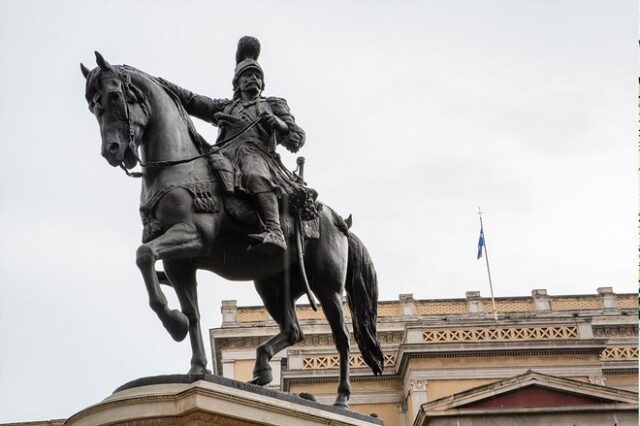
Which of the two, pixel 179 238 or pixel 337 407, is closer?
pixel 179 238

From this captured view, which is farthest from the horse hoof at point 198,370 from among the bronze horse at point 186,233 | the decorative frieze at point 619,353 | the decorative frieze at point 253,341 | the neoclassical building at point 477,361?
the decorative frieze at point 253,341

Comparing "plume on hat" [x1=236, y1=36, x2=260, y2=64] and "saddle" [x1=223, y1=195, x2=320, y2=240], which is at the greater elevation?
"plume on hat" [x1=236, y1=36, x2=260, y2=64]

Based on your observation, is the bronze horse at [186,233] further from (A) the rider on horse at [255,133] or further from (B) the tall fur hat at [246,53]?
(B) the tall fur hat at [246,53]

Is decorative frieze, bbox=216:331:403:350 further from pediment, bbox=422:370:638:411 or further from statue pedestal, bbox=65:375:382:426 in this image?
statue pedestal, bbox=65:375:382:426

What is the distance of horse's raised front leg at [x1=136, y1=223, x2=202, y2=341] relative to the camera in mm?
6156

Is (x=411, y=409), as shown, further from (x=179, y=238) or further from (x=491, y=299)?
(x=179, y=238)

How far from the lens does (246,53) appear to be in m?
7.86

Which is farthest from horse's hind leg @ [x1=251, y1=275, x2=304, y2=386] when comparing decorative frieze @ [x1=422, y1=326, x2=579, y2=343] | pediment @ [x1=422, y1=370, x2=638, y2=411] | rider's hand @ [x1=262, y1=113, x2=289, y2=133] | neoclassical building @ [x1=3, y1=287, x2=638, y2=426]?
decorative frieze @ [x1=422, y1=326, x2=579, y2=343]

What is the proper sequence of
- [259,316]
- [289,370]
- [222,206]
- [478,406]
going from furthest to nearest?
[259,316] < [289,370] < [478,406] < [222,206]

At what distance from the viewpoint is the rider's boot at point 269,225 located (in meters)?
6.75

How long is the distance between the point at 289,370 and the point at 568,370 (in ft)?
29.7

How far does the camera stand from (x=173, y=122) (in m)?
6.97

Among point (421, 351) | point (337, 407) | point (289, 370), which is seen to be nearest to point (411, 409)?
point (421, 351)

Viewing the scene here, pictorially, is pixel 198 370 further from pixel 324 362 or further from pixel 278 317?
pixel 324 362
